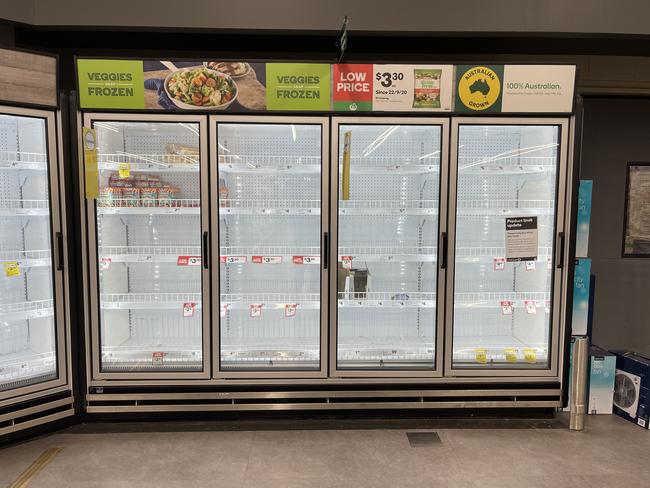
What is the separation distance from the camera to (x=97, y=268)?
2.72 m

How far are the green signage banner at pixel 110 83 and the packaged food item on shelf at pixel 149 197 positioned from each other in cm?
56

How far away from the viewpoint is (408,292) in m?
3.04

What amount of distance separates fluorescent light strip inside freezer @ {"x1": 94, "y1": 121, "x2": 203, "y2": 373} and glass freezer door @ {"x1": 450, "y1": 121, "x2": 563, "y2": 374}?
6.40ft

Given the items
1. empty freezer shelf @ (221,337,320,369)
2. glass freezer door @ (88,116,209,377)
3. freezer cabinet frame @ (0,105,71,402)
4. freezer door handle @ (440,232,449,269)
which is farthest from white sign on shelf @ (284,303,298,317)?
freezer cabinet frame @ (0,105,71,402)

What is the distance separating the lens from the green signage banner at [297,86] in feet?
8.63

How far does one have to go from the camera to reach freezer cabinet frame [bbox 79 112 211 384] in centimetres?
265

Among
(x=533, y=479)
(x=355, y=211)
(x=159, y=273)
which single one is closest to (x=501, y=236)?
(x=355, y=211)

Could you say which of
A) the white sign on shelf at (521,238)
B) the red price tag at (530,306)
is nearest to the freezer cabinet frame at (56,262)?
the white sign on shelf at (521,238)

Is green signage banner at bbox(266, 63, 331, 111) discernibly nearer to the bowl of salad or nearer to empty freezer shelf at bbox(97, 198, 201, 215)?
the bowl of salad

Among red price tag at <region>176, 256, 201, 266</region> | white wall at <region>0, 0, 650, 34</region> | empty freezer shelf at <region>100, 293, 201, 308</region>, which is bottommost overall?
empty freezer shelf at <region>100, 293, 201, 308</region>

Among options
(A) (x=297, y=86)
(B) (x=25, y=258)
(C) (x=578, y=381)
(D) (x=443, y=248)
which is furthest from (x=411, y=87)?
(B) (x=25, y=258)

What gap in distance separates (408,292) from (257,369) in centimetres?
125

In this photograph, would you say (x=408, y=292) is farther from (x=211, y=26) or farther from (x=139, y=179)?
(x=211, y=26)

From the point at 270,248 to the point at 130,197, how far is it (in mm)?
1048
